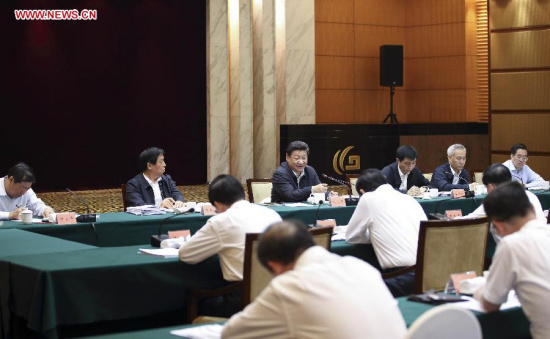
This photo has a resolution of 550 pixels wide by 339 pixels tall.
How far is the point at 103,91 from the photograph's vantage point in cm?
1386

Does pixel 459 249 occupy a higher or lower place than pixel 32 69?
lower

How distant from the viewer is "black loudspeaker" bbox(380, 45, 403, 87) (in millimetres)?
14094

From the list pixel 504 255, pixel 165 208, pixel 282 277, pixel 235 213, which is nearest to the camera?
pixel 282 277

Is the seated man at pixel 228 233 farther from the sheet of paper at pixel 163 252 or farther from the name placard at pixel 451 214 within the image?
the name placard at pixel 451 214

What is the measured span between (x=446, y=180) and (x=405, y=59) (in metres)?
7.33

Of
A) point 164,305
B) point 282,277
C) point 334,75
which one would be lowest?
point 164,305

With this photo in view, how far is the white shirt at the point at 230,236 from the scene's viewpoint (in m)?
4.60

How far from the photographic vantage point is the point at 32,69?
13.3 metres

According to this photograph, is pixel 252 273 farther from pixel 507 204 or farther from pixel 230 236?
pixel 507 204

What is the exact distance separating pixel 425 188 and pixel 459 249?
3017mm

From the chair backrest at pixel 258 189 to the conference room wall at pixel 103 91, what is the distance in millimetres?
6123

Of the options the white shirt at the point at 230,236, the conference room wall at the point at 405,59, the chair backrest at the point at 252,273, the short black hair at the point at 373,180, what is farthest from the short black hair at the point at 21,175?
the conference room wall at the point at 405,59

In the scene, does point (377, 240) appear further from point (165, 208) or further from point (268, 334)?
point (268, 334)

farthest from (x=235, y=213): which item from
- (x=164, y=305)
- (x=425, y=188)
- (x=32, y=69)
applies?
(x=32, y=69)
